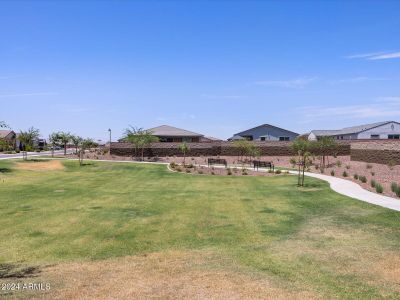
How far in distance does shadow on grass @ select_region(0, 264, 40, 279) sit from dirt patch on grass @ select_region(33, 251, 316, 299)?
424 millimetres

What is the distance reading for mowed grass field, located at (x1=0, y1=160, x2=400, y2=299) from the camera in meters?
9.03

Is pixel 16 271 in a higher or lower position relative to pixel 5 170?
lower

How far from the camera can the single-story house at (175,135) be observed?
227 ft

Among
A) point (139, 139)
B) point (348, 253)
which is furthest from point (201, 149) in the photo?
point (348, 253)

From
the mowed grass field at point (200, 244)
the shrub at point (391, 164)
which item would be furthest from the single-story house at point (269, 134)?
the mowed grass field at point (200, 244)

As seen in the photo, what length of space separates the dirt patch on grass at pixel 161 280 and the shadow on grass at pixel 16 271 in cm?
42

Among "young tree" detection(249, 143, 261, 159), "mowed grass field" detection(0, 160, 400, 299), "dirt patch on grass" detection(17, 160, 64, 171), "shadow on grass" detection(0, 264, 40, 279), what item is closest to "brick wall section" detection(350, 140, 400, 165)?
"young tree" detection(249, 143, 261, 159)

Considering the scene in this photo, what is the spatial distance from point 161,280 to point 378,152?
1433 inches

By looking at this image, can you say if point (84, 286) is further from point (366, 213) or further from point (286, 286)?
point (366, 213)

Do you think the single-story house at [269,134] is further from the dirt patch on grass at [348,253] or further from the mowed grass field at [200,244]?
the dirt patch on grass at [348,253]

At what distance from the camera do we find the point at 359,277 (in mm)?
9523

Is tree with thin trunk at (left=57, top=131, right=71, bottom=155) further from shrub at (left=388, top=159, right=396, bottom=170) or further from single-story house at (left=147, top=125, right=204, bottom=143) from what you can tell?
shrub at (left=388, top=159, right=396, bottom=170)

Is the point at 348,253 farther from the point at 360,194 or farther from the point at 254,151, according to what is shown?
the point at 254,151

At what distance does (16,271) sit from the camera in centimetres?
1030
